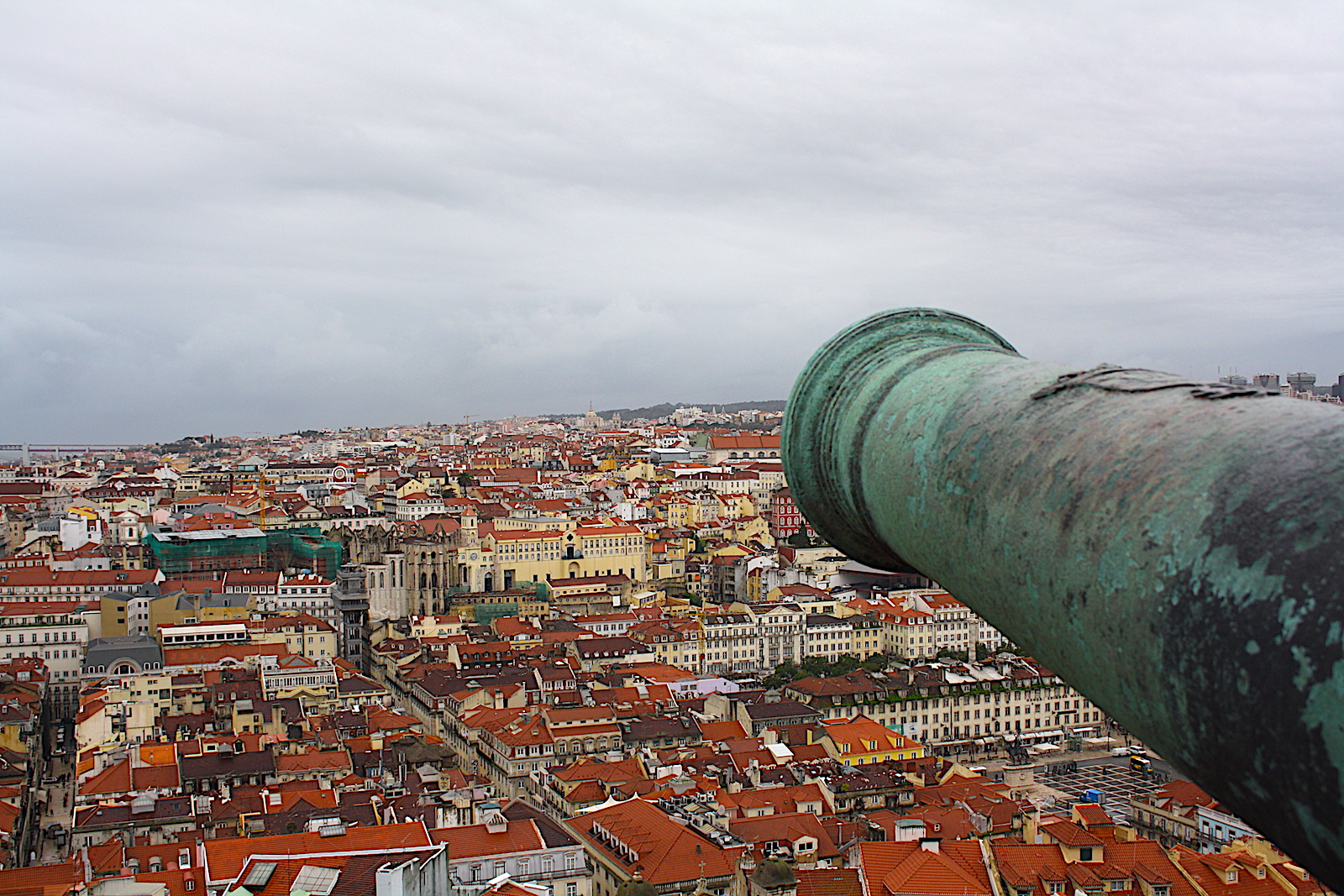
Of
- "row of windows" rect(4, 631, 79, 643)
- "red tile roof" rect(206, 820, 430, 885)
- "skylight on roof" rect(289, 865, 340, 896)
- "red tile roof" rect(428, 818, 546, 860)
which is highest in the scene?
"skylight on roof" rect(289, 865, 340, 896)

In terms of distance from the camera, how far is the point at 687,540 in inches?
1932

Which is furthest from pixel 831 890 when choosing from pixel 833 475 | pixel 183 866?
pixel 833 475

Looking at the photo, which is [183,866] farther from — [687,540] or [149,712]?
[687,540]

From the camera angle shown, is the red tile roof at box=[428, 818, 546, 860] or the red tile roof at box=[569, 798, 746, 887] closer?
the red tile roof at box=[428, 818, 546, 860]

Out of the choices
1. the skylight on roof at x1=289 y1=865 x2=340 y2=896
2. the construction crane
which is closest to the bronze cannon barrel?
the skylight on roof at x1=289 y1=865 x2=340 y2=896

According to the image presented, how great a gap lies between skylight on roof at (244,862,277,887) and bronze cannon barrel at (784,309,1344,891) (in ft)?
43.3

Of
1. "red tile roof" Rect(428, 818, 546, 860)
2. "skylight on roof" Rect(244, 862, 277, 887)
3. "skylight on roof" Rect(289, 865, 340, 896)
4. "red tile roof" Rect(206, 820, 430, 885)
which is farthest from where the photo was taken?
"red tile roof" Rect(428, 818, 546, 860)

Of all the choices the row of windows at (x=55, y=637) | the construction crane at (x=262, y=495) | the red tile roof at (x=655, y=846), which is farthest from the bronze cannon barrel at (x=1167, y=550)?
the construction crane at (x=262, y=495)

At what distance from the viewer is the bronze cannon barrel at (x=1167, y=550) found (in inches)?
46.3

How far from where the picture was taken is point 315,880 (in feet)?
44.7

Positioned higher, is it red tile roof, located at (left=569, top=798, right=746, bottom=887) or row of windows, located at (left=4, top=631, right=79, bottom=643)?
row of windows, located at (left=4, top=631, right=79, bottom=643)

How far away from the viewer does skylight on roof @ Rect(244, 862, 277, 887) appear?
14.0 m

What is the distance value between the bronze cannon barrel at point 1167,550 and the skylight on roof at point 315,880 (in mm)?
12274

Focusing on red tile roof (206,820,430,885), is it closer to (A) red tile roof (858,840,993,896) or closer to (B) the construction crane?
(A) red tile roof (858,840,993,896)
